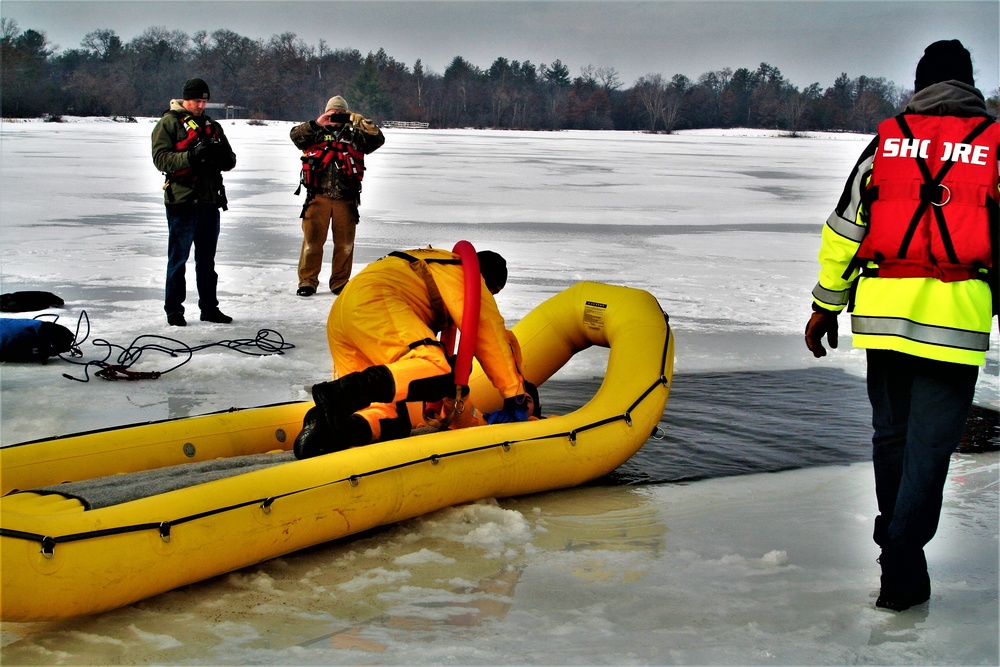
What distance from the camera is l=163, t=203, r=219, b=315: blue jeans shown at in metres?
6.26

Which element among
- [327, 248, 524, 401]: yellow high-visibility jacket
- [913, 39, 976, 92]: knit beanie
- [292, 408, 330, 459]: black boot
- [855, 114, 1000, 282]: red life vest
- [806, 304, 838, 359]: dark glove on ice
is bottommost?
[292, 408, 330, 459]: black boot

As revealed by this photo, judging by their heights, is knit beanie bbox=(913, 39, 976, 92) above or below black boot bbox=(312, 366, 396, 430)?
above

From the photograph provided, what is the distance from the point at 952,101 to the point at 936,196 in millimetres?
261

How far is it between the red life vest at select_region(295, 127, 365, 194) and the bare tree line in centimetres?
3939

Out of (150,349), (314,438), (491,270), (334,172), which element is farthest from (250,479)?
(334,172)

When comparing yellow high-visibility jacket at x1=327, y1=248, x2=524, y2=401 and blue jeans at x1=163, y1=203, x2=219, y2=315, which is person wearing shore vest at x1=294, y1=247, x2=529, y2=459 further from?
blue jeans at x1=163, y1=203, x2=219, y2=315

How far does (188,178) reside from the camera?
20.4ft

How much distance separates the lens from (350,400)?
3.45 m

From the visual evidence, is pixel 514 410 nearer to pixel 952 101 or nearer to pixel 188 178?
pixel 952 101

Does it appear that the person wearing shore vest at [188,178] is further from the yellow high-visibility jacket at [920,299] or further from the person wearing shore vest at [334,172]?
the yellow high-visibility jacket at [920,299]

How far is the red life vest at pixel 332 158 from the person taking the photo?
7.72m

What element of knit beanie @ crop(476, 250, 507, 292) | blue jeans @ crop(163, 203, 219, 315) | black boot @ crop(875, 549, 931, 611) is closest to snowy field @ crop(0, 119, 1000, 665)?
black boot @ crop(875, 549, 931, 611)

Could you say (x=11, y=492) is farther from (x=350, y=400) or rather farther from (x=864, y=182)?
(x=864, y=182)

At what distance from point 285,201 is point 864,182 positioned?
40.6 ft
